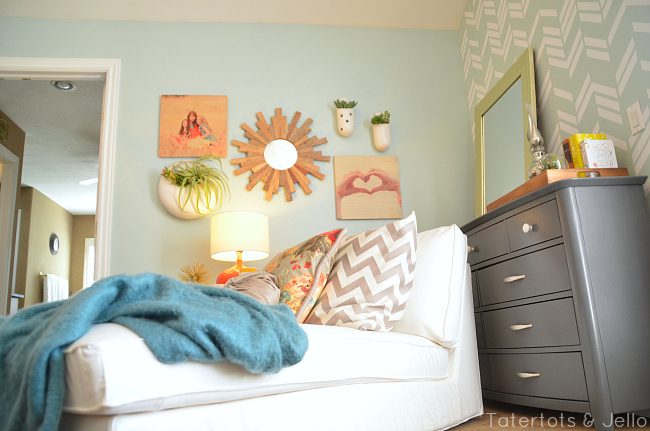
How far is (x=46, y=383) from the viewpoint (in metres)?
0.87

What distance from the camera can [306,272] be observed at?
170 cm

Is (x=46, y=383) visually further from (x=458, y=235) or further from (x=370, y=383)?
(x=458, y=235)

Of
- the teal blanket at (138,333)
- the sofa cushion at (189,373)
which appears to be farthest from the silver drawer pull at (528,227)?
the teal blanket at (138,333)

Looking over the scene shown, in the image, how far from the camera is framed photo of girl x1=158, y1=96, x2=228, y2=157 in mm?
3119

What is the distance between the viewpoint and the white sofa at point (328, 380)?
904 millimetres

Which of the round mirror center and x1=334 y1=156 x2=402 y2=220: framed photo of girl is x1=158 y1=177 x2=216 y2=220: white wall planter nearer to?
the round mirror center

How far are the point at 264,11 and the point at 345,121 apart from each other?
96 cm

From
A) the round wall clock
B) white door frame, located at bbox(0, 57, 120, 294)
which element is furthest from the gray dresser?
the round wall clock

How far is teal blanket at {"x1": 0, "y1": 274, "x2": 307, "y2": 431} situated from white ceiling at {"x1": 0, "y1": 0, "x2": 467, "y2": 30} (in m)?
2.67

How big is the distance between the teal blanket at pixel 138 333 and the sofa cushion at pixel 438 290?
0.70 meters

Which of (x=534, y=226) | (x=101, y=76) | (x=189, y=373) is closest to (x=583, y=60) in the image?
(x=534, y=226)

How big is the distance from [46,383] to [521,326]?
163cm

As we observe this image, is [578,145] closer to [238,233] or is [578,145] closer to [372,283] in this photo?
[372,283]

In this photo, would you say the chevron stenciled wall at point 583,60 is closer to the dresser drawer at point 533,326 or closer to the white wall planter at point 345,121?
the dresser drawer at point 533,326
